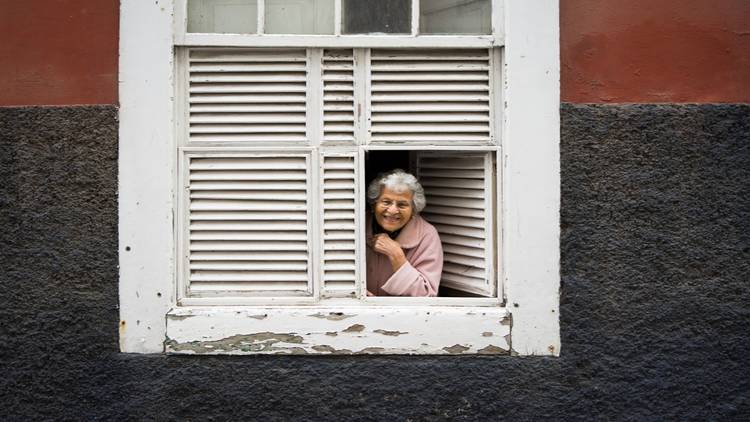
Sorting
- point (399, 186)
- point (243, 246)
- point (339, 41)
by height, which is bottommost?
point (243, 246)

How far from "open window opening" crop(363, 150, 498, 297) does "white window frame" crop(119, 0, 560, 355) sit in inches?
5.8

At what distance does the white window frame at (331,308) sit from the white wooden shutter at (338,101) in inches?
27.3

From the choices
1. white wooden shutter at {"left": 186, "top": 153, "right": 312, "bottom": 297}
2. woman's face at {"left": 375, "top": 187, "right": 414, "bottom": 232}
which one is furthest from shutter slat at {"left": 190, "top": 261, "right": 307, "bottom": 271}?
woman's face at {"left": 375, "top": 187, "right": 414, "bottom": 232}

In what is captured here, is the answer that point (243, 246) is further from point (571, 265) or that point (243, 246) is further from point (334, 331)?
point (571, 265)

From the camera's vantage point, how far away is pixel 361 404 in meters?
3.84

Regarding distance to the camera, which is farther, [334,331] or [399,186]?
[399,186]

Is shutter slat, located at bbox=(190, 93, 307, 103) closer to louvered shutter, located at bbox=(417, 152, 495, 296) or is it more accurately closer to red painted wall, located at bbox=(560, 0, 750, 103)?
louvered shutter, located at bbox=(417, 152, 495, 296)

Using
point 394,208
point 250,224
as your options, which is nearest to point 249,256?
point 250,224

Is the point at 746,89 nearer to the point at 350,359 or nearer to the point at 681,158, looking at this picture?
the point at 681,158

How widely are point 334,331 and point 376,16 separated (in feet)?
4.78

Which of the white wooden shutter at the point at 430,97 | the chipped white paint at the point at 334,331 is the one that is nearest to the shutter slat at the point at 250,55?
the white wooden shutter at the point at 430,97

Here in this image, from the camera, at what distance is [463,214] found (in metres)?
4.21

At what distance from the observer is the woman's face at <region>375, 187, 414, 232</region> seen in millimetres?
4273

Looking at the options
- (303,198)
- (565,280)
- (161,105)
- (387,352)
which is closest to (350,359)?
(387,352)
